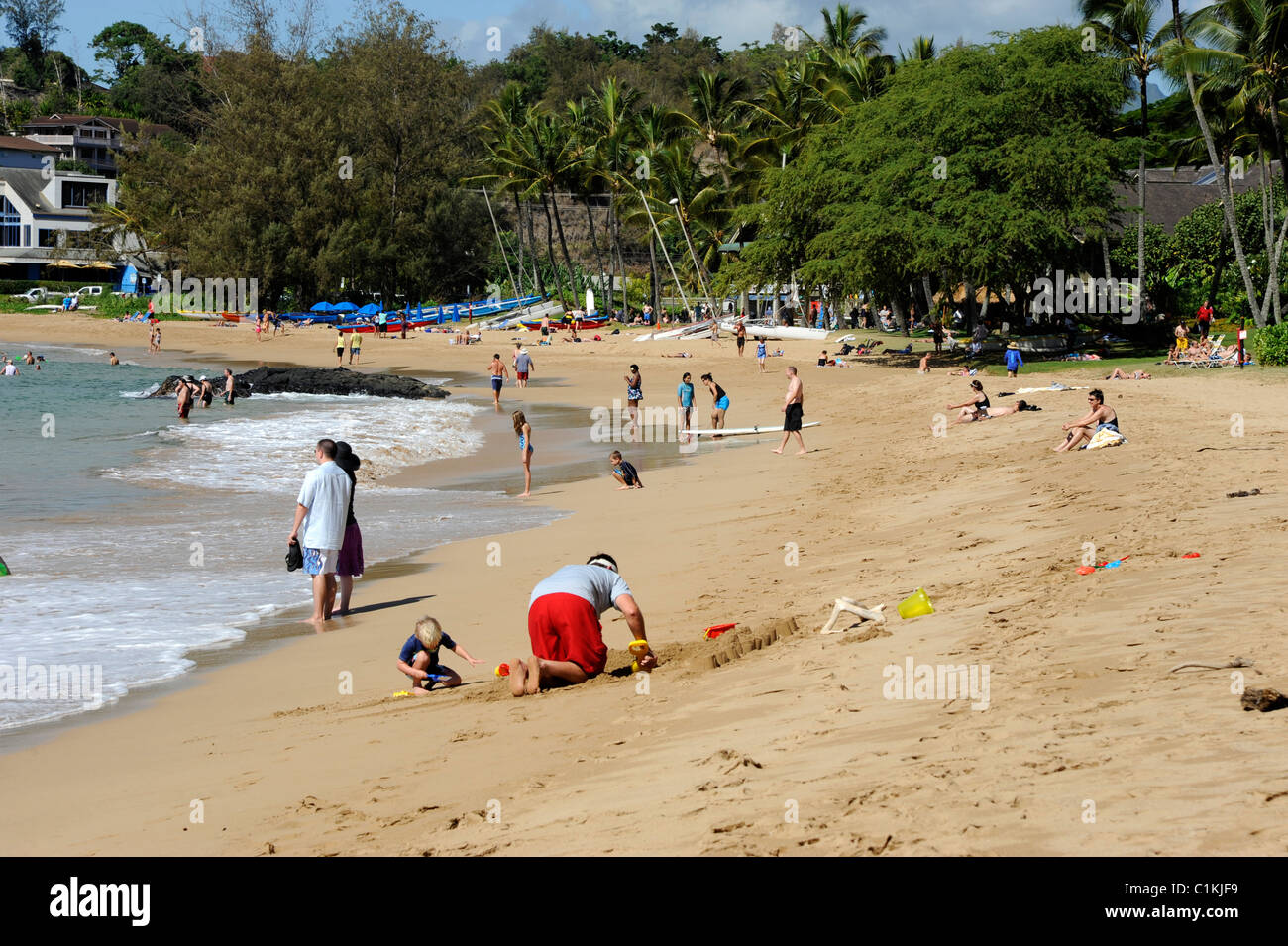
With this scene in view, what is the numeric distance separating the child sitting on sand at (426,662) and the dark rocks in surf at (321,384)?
86.0 ft

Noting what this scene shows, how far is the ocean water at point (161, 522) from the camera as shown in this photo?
888cm

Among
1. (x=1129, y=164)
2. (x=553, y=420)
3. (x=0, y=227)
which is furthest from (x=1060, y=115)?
(x=0, y=227)

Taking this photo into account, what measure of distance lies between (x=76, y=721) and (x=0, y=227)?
3534 inches

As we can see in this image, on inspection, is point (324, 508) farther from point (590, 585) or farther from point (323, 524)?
point (590, 585)

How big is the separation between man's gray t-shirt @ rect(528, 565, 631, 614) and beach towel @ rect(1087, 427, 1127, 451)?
29.8 ft

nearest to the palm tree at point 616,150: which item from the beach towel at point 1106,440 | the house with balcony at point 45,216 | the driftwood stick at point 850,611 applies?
the house with balcony at point 45,216

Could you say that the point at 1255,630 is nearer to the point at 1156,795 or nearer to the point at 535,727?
the point at 1156,795

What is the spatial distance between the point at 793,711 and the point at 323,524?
5418 millimetres

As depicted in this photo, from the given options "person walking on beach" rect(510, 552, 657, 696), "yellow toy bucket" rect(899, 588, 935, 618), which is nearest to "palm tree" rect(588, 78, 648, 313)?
"yellow toy bucket" rect(899, 588, 935, 618)

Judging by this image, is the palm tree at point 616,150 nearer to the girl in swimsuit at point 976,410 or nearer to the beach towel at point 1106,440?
the girl in swimsuit at point 976,410

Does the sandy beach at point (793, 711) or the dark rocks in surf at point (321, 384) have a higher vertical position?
the dark rocks in surf at point (321, 384)

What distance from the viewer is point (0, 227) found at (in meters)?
83.9
